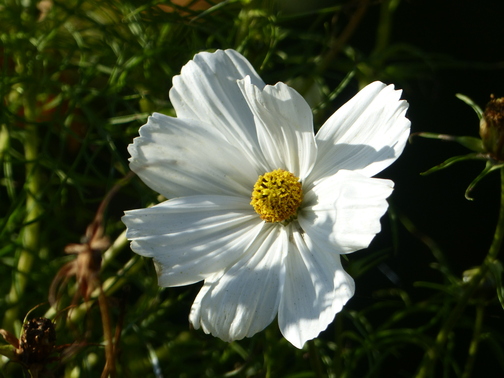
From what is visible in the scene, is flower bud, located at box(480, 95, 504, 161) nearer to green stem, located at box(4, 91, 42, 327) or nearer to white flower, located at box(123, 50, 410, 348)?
white flower, located at box(123, 50, 410, 348)

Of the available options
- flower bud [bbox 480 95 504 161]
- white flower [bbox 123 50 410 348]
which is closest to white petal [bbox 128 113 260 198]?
white flower [bbox 123 50 410 348]

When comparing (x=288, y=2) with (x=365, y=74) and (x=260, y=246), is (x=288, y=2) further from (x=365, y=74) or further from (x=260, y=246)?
(x=260, y=246)

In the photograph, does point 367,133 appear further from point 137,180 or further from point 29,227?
point 29,227

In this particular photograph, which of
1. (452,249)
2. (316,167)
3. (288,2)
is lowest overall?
(452,249)

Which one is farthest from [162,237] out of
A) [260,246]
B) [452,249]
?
[452,249]

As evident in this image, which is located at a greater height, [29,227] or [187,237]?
[187,237]

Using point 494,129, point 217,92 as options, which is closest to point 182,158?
point 217,92

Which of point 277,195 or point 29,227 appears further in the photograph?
point 29,227

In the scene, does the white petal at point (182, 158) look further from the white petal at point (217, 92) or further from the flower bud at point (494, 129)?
the flower bud at point (494, 129)
